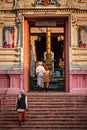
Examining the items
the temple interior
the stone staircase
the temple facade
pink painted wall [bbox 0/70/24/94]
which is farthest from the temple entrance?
the stone staircase

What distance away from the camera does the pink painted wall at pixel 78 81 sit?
19688 millimetres

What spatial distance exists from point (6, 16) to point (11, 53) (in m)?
1.70

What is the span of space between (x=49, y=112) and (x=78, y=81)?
9.15 feet

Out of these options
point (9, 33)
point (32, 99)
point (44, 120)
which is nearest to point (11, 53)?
A: point (9, 33)

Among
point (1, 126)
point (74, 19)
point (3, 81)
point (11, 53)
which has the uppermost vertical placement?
point (74, 19)

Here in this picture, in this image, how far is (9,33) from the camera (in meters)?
20.1

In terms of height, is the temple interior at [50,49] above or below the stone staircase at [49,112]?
above

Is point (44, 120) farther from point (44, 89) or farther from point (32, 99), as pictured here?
point (44, 89)

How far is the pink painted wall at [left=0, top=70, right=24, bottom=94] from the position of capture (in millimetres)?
19625

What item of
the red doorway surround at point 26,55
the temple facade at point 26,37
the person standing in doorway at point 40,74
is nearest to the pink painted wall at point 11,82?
the temple facade at point 26,37

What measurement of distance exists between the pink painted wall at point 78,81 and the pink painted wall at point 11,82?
2229mm

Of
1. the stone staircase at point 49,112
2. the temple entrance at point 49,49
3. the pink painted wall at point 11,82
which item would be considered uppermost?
the temple entrance at point 49,49

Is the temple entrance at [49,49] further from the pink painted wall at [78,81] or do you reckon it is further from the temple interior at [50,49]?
the pink painted wall at [78,81]

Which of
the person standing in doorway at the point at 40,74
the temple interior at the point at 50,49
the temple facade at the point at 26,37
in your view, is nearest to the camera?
the temple facade at the point at 26,37
